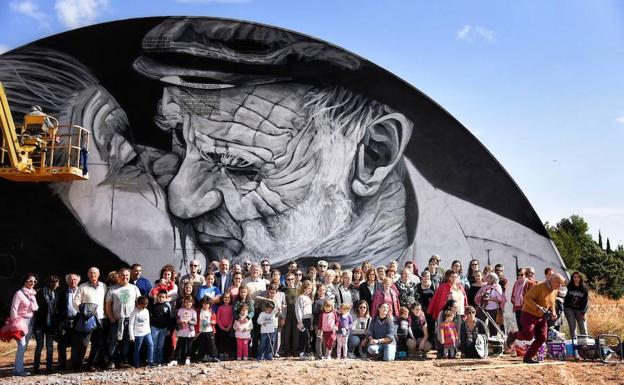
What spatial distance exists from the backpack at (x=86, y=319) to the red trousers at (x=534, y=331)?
260 inches

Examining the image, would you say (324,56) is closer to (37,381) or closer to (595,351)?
(595,351)

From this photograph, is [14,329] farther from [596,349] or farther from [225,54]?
[596,349]

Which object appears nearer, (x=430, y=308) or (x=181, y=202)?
(x=430, y=308)

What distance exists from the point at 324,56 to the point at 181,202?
514 cm

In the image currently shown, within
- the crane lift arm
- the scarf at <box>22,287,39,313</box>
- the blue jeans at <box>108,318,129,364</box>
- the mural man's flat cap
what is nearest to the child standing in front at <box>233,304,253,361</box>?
the blue jeans at <box>108,318,129,364</box>

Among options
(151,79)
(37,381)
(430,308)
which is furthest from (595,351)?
(151,79)

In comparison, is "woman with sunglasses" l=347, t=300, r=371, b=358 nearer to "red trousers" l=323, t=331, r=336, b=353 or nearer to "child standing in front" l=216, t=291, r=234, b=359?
"red trousers" l=323, t=331, r=336, b=353

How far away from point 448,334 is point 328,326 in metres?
2.05

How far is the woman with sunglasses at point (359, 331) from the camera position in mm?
10172

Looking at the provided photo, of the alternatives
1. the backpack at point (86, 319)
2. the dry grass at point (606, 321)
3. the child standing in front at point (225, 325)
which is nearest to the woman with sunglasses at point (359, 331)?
the child standing in front at point (225, 325)

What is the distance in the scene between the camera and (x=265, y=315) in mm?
9742

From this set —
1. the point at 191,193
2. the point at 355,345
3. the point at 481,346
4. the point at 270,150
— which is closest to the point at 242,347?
the point at 355,345

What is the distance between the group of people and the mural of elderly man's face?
12.9 feet

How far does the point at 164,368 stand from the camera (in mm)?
8836
